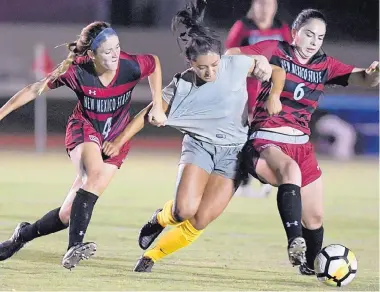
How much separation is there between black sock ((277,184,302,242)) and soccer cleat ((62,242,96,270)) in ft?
3.39

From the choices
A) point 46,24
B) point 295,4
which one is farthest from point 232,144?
point 46,24

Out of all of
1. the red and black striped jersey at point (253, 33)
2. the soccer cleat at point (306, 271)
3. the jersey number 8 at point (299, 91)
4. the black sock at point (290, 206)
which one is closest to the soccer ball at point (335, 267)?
the black sock at point (290, 206)

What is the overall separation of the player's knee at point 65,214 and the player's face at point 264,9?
105 inches

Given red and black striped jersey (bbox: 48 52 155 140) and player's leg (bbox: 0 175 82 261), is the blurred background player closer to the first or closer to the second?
red and black striped jersey (bbox: 48 52 155 140)

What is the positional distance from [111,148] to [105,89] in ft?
1.17

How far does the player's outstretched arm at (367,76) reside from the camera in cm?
561

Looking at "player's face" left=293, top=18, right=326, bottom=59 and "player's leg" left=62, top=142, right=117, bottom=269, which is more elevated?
"player's face" left=293, top=18, right=326, bottom=59

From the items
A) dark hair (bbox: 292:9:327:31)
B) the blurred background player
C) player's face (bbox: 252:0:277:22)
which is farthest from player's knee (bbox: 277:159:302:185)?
player's face (bbox: 252:0:277:22)

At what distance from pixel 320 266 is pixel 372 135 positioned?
12138 mm

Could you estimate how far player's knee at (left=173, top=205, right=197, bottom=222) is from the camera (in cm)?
568

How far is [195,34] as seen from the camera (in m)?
5.58

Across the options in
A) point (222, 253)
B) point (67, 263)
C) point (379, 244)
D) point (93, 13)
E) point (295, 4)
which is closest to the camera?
point (67, 263)

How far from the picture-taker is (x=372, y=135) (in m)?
17.3

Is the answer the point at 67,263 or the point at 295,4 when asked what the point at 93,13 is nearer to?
the point at 295,4
